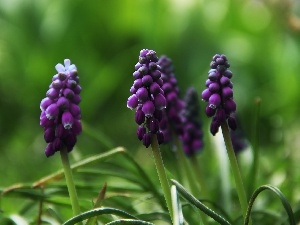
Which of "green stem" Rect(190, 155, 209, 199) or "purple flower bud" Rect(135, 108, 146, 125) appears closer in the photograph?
"purple flower bud" Rect(135, 108, 146, 125)

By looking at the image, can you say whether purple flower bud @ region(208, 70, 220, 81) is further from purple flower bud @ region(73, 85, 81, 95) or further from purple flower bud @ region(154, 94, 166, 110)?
purple flower bud @ region(73, 85, 81, 95)

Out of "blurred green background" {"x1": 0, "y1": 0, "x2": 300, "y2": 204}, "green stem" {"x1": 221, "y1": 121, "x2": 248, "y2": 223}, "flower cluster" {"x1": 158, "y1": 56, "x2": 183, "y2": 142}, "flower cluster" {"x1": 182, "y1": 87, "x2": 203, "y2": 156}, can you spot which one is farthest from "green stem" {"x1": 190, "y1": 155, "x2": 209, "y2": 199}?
"blurred green background" {"x1": 0, "y1": 0, "x2": 300, "y2": 204}

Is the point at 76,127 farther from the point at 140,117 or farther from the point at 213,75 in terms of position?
the point at 213,75

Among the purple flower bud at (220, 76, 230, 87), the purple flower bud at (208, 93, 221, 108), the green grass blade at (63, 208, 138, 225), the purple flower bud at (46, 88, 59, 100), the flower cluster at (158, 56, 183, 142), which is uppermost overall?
the flower cluster at (158, 56, 183, 142)

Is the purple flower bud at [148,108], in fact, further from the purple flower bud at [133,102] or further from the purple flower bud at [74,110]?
the purple flower bud at [74,110]

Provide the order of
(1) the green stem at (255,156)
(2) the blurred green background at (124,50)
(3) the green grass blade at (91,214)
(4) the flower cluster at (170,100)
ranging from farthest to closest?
(2) the blurred green background at (124,50)
(1) the green stem at (255,156)
(4) the flower cluster at (170,100)
(3) the green grass blade at (91,214)

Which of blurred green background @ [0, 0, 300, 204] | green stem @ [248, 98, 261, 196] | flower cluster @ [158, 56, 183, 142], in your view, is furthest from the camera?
blurred green background @ [0, 0, 300, 204]

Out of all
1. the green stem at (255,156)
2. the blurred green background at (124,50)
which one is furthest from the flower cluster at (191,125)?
the blurred green background at (124,50)
